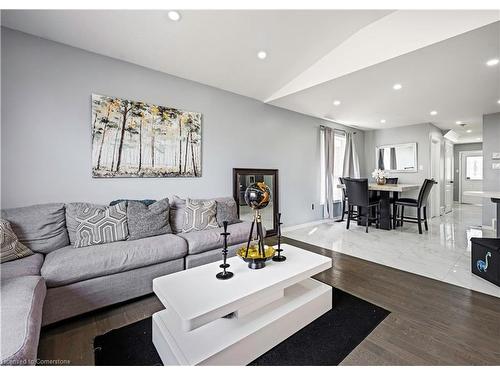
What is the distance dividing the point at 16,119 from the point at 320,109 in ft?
13.8

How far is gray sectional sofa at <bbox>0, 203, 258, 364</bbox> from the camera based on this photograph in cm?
127

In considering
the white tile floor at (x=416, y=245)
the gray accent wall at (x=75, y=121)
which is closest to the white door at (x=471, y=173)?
the white tile floor at (x=416, y=245)

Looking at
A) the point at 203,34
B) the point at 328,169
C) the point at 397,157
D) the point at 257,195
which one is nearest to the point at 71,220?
the point at 257,195

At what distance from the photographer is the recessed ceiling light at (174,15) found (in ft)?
6.32

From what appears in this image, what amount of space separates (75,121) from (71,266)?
5.05ft

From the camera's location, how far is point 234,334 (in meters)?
1.25

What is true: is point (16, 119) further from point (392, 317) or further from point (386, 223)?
point (386, 223)

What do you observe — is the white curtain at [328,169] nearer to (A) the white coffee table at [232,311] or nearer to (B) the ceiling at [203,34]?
(B) the ceiling at [203,34]

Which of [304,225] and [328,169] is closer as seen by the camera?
[304,225]

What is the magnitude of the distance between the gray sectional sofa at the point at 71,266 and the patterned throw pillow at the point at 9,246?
58mm

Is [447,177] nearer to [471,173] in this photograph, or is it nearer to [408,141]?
[408,141]

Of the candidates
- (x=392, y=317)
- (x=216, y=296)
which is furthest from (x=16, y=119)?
(x=392, y=317)

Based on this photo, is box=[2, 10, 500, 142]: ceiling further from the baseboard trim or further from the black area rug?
the black area rug

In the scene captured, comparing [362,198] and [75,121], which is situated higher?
[75,121]
